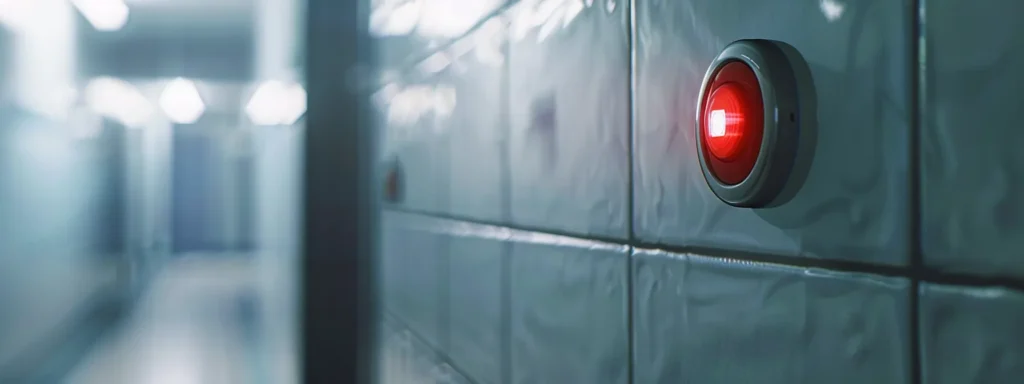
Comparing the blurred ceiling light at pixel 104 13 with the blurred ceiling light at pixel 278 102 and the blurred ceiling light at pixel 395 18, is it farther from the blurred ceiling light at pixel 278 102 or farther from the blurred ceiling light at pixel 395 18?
the blurred ceiling light at pixel 395 18

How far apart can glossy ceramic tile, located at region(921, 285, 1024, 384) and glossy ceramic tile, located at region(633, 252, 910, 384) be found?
0.06ft

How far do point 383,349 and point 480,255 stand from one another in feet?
2.48

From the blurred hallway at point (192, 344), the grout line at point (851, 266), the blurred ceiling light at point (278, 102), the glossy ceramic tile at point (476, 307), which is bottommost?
the blurred hallway at point (192, 344)

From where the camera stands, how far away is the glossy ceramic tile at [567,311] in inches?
31.6

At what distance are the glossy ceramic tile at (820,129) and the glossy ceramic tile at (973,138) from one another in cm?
2

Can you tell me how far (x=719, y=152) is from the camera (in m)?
0.59

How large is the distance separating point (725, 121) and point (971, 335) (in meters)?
0.22

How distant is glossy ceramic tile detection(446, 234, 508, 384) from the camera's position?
1153 mm

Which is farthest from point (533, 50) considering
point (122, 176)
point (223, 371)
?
point (122, 176)

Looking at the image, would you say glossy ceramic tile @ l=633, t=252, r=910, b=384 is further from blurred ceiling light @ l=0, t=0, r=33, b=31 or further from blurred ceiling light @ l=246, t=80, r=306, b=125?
blurred ceiling light @ l=246, t=80, r=306, b=125

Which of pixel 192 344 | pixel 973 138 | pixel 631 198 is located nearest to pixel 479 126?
pixel 631 198

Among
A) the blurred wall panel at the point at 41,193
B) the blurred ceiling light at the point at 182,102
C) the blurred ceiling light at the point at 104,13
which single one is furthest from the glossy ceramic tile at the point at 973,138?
the blurred ceiling light at the point at 182,102

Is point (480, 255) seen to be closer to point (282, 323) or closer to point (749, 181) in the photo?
point (749, 181)

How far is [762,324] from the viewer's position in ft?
1.90
